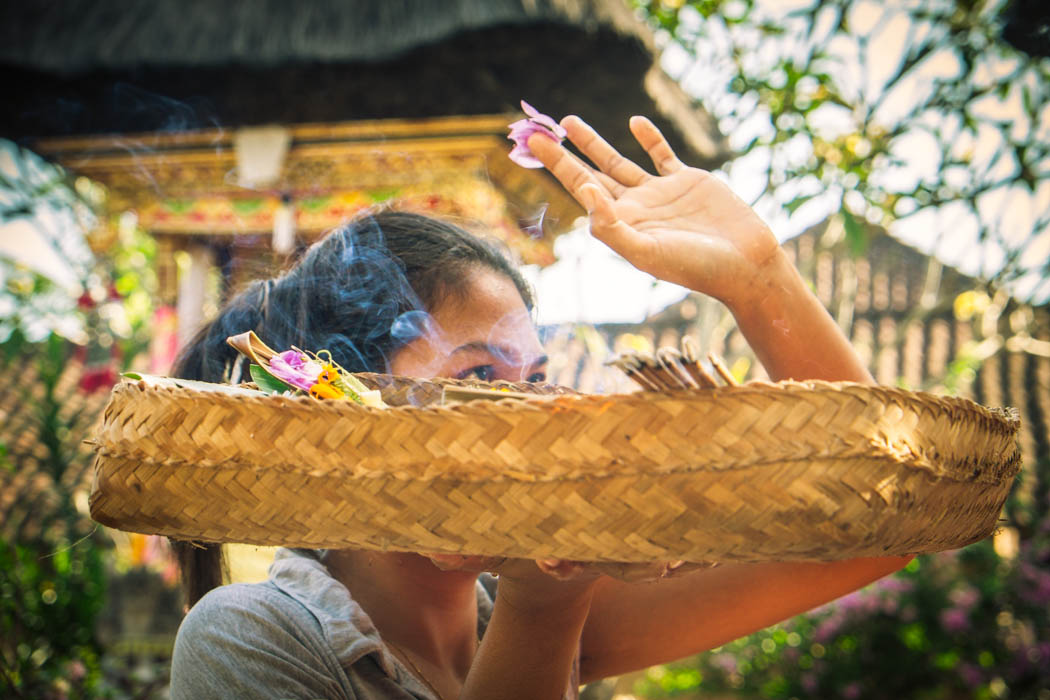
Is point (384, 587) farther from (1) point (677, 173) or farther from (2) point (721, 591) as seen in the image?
(1) point (677, 173)

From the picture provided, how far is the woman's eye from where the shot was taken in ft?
4.63

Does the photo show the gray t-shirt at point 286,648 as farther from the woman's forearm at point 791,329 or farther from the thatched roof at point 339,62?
the thatched roof at point 339,62

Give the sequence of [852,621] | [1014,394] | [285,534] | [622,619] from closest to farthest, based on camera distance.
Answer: [285,534]
[622,619]
[852,621]
[1014,394]

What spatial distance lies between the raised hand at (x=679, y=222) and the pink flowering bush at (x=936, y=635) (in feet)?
17.4

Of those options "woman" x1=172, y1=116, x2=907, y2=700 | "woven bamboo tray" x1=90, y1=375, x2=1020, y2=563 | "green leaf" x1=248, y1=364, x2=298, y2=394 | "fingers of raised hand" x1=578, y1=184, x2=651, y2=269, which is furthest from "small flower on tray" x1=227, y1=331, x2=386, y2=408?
"fingers of raised hand" x1=578, y1=184, x2=651, y2=269

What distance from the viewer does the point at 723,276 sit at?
1.29 metres

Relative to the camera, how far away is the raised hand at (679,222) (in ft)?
4.04

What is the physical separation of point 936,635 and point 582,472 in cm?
698

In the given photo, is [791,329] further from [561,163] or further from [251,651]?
[251,651]

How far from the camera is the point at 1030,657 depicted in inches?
229

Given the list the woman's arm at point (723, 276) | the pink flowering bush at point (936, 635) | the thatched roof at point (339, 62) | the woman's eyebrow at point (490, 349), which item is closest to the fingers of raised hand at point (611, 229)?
the woman's arm at point (723, 276)

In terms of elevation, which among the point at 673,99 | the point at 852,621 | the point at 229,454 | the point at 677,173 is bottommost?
the point at 852,621

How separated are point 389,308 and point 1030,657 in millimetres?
6216

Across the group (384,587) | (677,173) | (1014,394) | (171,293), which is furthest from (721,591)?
(1014,394)
